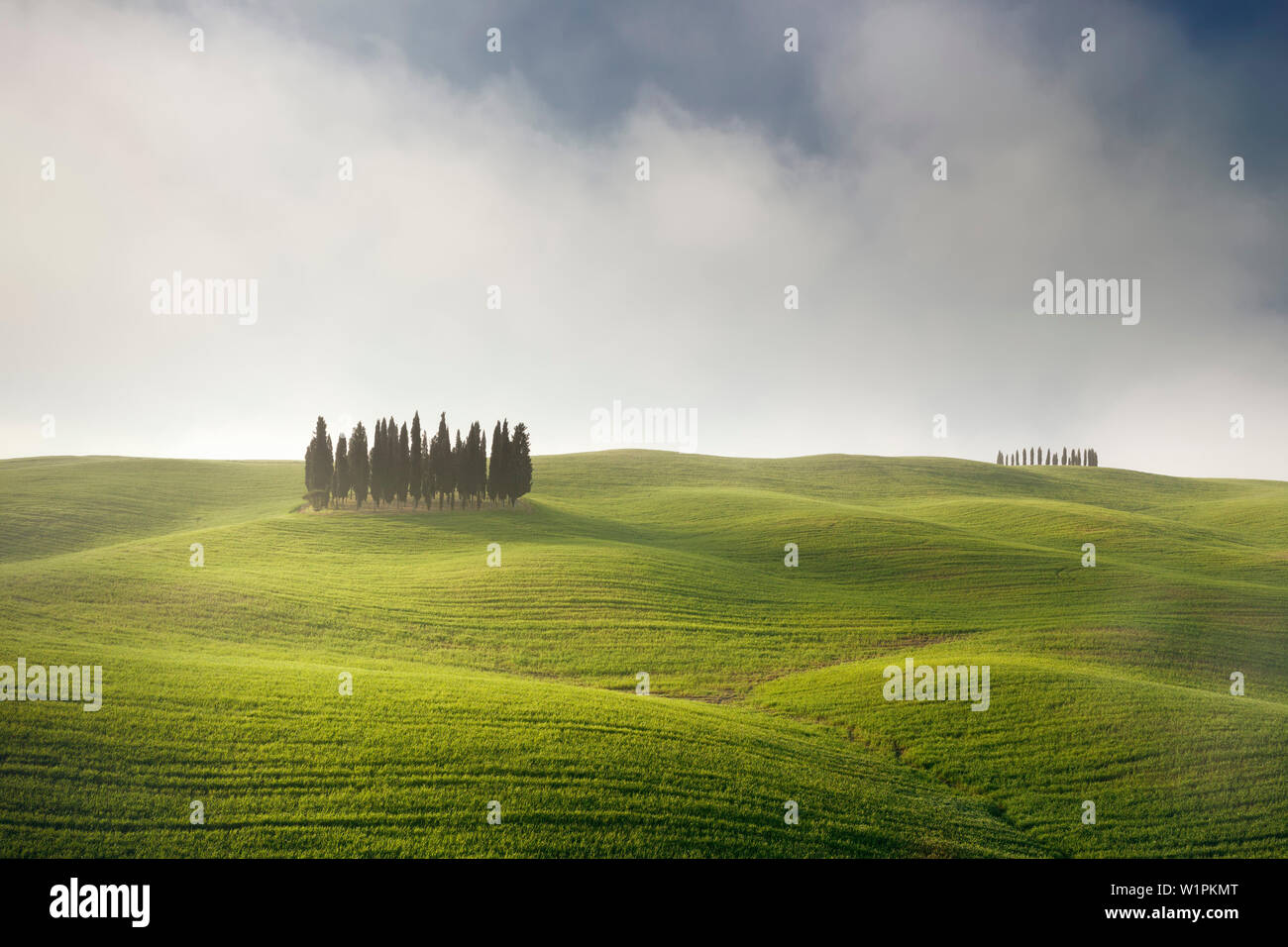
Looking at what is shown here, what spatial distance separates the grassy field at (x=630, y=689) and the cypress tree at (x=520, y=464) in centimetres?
653

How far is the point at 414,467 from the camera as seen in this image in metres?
70.9

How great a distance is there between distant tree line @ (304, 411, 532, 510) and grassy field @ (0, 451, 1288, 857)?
18.8 ft

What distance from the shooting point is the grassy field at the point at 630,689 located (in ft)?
43.3

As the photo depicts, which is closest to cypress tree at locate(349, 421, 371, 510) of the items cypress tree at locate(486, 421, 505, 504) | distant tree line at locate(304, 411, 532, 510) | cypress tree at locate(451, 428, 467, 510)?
distant tree line at locate(304, 411, 532, 510)

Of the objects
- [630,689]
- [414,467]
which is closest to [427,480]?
[414,467]

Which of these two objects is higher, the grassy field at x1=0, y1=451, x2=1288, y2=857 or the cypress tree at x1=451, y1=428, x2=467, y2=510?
the cypress tree at x1=451, y1=428, x2=467, y2=510

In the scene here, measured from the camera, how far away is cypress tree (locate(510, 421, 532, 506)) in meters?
73.4

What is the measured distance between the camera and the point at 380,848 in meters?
11.7

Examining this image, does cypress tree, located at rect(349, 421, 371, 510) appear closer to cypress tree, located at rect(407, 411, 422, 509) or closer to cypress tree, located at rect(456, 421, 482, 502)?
cypress tree, located at rect(407, 411, 422, 509)

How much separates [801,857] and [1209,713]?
18.1m

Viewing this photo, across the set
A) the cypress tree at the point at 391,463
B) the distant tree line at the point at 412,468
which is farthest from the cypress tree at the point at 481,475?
the cypress tree at the point at 391,463

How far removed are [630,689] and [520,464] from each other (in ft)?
162

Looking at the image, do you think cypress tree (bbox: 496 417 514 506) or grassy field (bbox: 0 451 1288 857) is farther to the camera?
cypress tree (bbox: 496 417 514 506)
